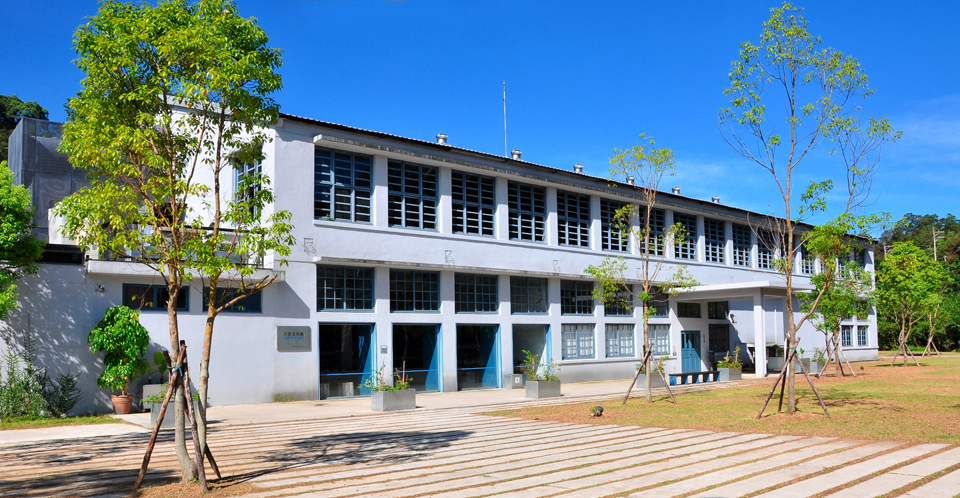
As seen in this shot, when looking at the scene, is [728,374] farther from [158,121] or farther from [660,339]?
[158,121]

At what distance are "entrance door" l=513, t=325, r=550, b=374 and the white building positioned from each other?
0.06 metres

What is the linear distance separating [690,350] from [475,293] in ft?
45.0

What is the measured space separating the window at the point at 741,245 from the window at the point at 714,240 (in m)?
1.06

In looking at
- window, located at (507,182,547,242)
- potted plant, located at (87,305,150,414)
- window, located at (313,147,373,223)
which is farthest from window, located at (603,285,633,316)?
potted plant, located at (87,305,150,414)

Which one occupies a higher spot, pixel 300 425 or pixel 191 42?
pixel 191 42

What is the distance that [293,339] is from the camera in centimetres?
2208

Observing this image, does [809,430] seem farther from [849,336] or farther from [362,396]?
[849,336]

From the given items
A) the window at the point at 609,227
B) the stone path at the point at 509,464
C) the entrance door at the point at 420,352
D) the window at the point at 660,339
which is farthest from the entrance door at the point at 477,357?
the stone path at the point at 509,464

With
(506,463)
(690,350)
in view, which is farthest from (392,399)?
(690,350)

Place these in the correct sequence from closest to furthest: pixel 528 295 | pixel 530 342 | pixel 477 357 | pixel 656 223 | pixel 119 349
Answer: pixel 119 349
pixel 477 357
pixel 528 295
pixel 530 342
pixel 656 223

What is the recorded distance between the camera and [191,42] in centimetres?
933

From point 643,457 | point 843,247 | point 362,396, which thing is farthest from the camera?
point 362,396

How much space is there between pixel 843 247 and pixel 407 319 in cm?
1296

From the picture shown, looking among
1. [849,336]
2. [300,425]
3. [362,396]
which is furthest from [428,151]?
[849,336]
